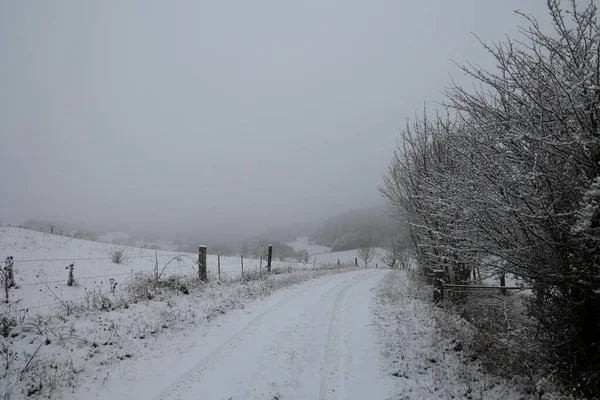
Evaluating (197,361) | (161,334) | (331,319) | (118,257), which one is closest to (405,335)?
(331,319)

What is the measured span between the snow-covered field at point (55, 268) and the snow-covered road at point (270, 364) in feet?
13.9

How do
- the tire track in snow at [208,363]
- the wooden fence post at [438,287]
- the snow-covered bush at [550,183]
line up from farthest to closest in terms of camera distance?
the wooden fence post at [438,287], the tire track in snow at [208,363], the snow-covered bush at [550,183]

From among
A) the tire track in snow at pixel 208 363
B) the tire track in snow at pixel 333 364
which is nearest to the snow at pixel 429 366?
the tire track in snow at pixel 333 364

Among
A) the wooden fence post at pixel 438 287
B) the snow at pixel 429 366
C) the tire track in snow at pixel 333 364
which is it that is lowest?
the snow at pixel 429 366

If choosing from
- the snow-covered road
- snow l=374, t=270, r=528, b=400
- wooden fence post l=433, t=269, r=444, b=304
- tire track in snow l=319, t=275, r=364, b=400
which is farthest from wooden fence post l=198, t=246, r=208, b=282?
wooden fence post l=433, t=269, r=444, b=304

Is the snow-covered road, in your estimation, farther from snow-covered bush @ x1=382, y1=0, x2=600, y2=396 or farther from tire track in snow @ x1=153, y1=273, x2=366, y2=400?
snow-covered bush @ x1=382, y1=0, x2=600, y2=396

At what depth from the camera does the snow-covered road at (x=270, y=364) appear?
195 inches

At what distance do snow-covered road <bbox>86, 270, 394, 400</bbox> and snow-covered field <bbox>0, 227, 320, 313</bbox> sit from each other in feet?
13.9

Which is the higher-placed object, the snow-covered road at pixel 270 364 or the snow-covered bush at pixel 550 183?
the snow-covered bush at pixel 550 183

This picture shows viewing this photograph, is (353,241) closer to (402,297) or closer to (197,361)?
(402,297)

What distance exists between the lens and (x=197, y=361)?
6023 mm

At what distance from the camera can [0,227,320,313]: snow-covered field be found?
31.4ft

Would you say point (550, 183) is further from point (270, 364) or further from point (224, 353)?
point (224, 353)

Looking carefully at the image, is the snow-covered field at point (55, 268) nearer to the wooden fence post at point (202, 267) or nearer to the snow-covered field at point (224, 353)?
the snow-covered field at point (224, 353)
